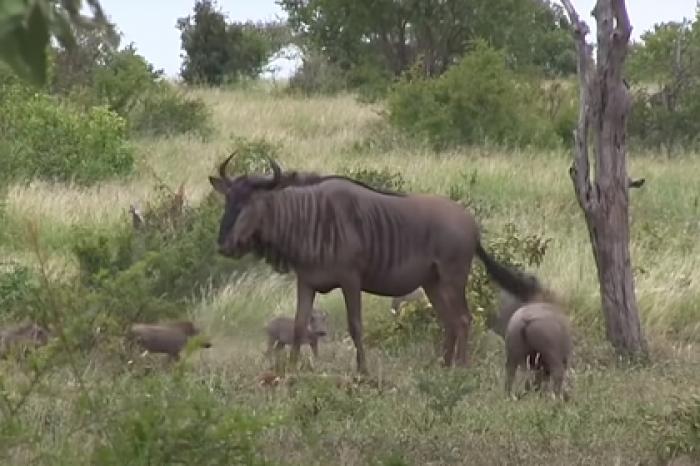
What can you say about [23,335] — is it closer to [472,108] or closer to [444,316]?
[444,316]

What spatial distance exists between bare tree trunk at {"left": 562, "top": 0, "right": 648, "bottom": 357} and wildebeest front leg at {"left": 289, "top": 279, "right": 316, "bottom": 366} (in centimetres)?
198

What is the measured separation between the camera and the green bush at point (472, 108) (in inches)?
873

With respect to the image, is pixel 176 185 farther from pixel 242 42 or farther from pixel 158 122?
pixel 242 42

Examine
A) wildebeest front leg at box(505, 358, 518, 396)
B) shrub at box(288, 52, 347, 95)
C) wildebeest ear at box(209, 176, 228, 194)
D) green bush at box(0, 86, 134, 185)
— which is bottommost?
shrub at box(288, 52, 347, 95)

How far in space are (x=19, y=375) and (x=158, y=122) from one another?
60.6 feet

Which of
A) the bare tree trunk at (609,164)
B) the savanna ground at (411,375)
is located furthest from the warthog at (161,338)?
the bare tree trunk at (609,164)

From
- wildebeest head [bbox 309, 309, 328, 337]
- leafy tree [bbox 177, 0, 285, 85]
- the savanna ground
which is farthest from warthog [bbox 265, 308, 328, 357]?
leafy tree [bbox 177, 0, 285, 85]

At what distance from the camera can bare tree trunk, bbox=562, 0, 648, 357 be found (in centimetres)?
955

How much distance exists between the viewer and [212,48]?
136 ft

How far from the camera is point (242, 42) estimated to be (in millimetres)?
42938

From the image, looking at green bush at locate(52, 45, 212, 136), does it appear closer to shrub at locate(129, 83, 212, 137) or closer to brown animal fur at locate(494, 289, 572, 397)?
shrub at locate(129, 83, 212, 137)

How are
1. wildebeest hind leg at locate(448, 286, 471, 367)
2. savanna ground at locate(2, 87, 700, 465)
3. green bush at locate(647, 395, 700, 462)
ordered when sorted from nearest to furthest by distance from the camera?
savanna ground at locate(2, 87, 700, 465)
green bush at locate(647, 395, 700, 462)
wildebeest hind leg at locate(448, 286, 471, 367)

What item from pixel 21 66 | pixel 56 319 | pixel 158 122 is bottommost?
pixel 158 122

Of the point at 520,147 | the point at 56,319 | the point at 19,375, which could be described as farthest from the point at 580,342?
the point at 520,147
